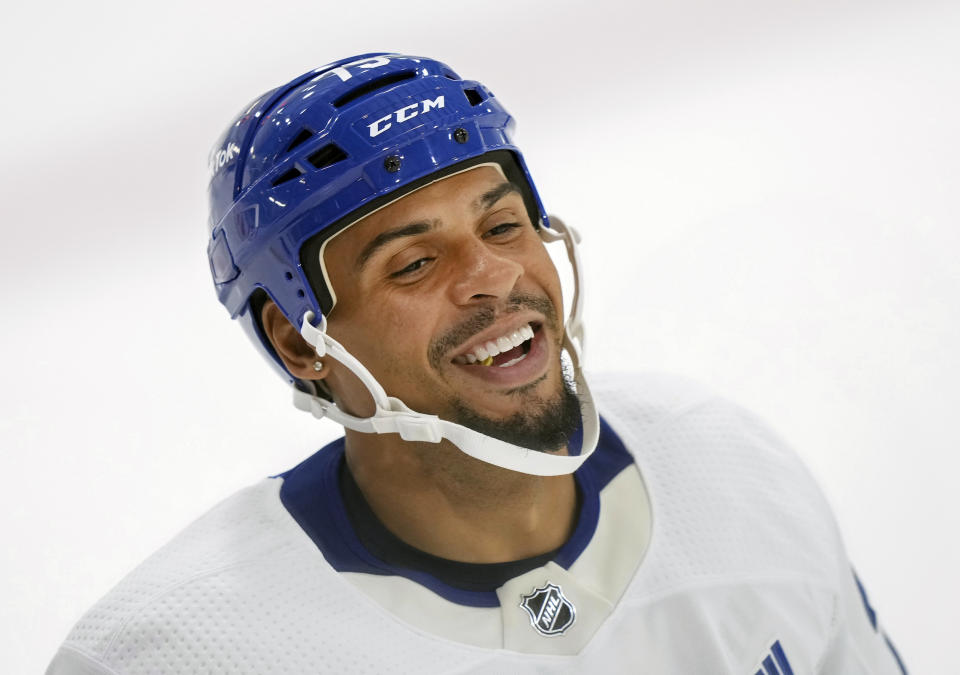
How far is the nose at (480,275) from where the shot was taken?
165cm

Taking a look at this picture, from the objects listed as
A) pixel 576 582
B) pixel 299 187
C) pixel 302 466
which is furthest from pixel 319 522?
pixel 299 187

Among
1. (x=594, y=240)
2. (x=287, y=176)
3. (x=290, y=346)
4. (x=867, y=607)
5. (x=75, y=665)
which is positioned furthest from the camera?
(x=594, y=240)

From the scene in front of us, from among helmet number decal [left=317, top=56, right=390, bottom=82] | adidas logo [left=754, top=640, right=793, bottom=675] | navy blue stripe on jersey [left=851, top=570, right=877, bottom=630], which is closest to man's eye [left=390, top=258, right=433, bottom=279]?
helmet number decal [left=317, top=56, right=390, bottom=82]

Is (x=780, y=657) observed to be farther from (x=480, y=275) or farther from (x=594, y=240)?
(x=594, y=240)

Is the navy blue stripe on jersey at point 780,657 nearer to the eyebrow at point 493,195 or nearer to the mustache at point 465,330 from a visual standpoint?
the mustache at point 465,330

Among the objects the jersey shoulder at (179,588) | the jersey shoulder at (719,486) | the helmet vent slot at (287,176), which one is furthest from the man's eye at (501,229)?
the jersey shoulder at (179,588)

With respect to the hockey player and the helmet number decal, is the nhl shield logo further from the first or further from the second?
the helmet number decal

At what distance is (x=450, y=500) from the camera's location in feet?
5.72

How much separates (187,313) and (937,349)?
6.66 ft

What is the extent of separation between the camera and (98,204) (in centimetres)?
330

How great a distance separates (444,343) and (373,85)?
1.42ft

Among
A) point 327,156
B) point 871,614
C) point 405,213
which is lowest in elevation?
point 871,614

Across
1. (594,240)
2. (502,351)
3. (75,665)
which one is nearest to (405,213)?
(502,351)

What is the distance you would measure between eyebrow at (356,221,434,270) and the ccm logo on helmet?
5.7 inches
